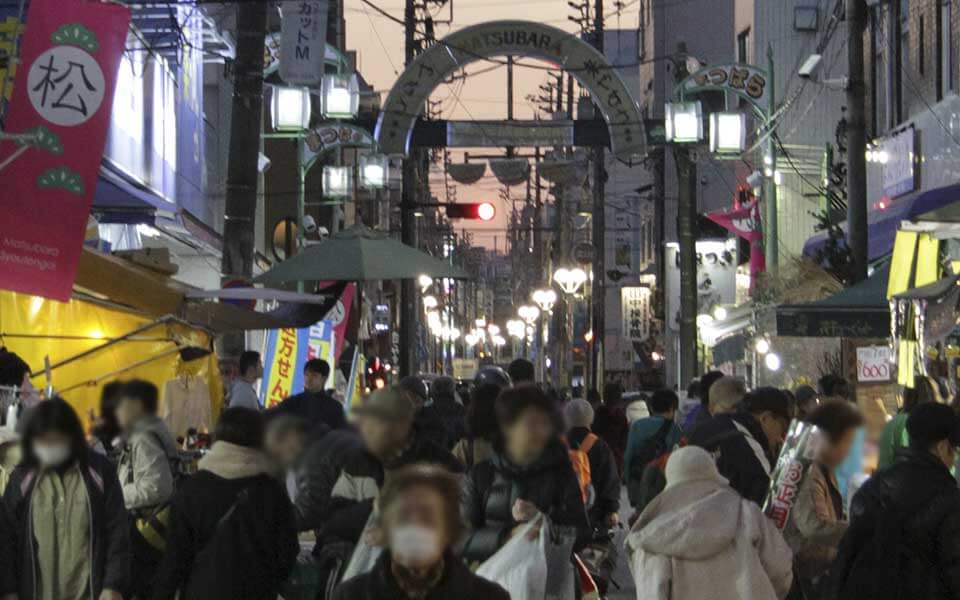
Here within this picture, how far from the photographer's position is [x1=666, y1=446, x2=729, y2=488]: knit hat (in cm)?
731

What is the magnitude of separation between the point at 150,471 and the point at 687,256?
75.6 ft

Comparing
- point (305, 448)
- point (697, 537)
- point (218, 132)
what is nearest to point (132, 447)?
point (697, 537)

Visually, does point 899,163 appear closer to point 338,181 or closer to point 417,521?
point 338,181

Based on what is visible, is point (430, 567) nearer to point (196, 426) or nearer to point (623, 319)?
point (196, 426)

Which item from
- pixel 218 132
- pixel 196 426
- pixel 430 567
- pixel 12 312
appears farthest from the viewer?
pixel 218 132

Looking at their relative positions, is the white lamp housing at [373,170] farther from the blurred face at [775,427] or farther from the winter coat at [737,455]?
the winter coat at [737,455]

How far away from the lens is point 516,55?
28156 millimetres

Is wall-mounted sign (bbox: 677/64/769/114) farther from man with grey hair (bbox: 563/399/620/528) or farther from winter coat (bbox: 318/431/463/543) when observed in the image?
winter coat (bbox: 318/431/463/543)

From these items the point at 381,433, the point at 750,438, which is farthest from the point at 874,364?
the point at 381,433

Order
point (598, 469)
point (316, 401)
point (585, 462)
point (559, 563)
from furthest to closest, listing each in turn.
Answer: point (598, 469)
point (585, 462)
point (316, 401)
point (559, 563)

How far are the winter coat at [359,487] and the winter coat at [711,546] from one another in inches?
39.6

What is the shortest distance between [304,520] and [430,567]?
2.84 m

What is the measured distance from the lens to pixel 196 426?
281 inches

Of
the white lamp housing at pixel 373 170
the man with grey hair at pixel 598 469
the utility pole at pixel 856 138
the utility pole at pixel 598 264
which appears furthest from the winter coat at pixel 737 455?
the utility pole at pixel 598 264
